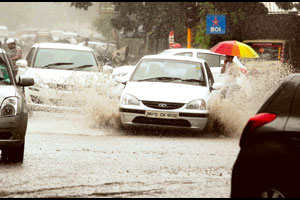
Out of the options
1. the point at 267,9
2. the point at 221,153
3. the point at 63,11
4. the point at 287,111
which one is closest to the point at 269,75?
the point at 221,153

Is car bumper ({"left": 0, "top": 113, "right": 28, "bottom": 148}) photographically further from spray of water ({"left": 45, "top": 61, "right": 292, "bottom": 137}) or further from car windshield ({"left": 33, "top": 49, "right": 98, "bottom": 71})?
car windshield ({"left": 33, "top": 49, "right": 98, "bottom": 71})

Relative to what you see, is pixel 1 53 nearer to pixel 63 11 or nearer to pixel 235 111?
pixel 235 111

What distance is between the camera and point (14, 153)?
10391 millimetres

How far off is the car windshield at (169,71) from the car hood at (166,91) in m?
0.33

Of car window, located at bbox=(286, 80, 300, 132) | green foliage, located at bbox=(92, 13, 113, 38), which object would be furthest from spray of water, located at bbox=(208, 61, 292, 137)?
green foliage, located at bbox=(92, 13, 113, 38)

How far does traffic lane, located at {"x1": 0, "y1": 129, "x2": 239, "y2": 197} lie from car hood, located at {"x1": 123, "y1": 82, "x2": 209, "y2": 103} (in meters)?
0.71

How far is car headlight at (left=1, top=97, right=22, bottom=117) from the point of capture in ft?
33.1

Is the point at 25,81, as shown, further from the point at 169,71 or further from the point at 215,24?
the point at 215,24

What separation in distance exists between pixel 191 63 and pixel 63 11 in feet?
572

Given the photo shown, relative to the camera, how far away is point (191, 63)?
1619 centimetres

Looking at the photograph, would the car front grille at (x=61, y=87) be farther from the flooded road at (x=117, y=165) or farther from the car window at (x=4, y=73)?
the car window at (x=4, y=73)

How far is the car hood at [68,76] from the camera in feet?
56.6

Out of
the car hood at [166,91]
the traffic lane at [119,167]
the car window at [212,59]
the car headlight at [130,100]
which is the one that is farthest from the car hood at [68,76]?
the car window at [212,59]

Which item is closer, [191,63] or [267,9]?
[191,63]
